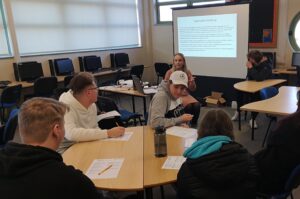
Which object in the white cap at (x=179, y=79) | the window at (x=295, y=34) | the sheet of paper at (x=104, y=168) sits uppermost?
the window at (x=295, y=34)

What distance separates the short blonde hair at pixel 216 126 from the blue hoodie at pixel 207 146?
6 centimetres

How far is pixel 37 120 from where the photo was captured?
121 cm

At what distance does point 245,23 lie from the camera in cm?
529

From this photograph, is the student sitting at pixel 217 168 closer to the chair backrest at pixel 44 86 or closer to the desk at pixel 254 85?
the desk at pixel 254 85

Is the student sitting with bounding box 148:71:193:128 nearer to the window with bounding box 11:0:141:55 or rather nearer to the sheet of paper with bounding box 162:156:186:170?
the sheet of paper with bounding box 162:156:186:170

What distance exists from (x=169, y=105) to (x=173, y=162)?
2.81 feet

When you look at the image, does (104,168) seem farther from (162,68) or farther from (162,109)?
(162,68)

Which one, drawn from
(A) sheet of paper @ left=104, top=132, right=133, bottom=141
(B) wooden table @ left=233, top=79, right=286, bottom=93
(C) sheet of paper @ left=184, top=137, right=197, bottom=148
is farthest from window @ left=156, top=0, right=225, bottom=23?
(C) sheet of paper @ left=184, top=137, right=197, bottom=148

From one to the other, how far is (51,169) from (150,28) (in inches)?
306

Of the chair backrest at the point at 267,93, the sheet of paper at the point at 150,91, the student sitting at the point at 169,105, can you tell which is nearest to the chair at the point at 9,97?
the sheet of paper at the point at 150,91

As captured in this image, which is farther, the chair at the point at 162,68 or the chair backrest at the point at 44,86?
the chair at the point at 162,68

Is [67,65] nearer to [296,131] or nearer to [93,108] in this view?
[93,108]

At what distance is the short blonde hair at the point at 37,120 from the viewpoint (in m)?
1.20

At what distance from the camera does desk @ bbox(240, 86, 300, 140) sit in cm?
299
